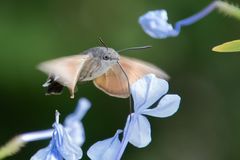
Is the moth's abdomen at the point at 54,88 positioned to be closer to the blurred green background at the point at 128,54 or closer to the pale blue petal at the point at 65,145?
the pale blue petal at the point at 65,145

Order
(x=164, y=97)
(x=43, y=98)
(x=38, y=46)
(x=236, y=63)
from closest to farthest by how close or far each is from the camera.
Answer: (x=164, y=97)
(x=38, y=46)
(x=43, y=98)
(x=236, y=63)

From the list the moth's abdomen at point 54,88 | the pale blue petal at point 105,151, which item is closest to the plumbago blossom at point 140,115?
the pale blue petal at point 105,151

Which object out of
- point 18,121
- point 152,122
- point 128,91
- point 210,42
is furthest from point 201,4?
point 128,91

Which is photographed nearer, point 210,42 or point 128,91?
point 128,91

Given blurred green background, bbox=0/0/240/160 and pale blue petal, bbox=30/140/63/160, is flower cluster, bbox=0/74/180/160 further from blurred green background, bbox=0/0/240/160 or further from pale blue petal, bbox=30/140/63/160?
blurred green background, bbox=0/0/240/160

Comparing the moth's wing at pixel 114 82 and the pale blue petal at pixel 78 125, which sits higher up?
the moth's wing at pixel 114 82

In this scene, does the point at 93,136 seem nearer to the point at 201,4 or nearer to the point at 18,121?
the point at 18,121

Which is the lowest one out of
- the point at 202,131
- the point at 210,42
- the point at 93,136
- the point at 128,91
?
the point at 202,131
